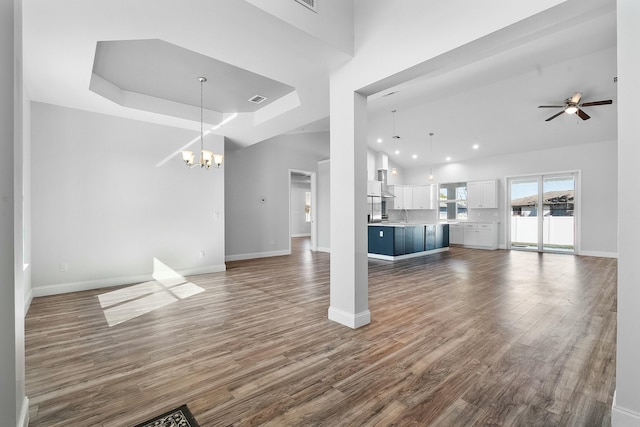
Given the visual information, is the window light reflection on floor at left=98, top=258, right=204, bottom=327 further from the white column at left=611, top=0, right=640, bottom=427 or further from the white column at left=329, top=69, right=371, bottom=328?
the white column at left=611, top=0, right=640, bottom=427

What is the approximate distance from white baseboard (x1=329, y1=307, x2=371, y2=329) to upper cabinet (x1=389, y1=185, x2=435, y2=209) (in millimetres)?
8445

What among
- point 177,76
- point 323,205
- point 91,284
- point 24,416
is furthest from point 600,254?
point 91,284

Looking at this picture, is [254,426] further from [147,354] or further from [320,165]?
[320,165]

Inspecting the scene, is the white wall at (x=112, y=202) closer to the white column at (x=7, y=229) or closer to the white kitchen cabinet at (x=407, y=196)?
the white column at (x=7, y=229)

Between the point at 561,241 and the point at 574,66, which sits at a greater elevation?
the point at 574,66

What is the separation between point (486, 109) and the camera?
735 cm

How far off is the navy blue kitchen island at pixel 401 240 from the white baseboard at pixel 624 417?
5.63 meters

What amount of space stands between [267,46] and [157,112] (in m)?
3.03

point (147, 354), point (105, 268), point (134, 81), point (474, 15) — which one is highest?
point (134, 81)

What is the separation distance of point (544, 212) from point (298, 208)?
981cm

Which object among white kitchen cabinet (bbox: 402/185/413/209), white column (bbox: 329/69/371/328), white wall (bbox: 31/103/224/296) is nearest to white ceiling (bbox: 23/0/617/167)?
white wall (bbox: 31/103/224/296)

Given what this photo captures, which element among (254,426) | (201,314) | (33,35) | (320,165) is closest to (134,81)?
(33,35)

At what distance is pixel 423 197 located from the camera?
35.9ft

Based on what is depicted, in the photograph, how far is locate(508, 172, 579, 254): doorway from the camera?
27.2 feet
